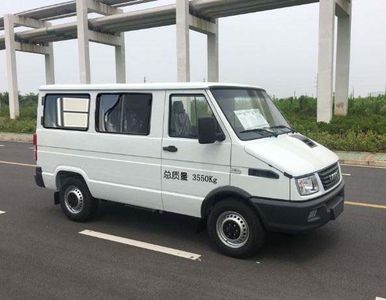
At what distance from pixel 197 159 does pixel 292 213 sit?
132 cm

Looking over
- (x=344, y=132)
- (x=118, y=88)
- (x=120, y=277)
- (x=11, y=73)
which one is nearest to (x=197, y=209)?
(x=120, y=277)

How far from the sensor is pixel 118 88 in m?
6.00

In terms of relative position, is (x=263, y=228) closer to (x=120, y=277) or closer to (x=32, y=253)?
(x=120, y=277)

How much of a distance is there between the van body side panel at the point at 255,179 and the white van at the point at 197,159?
11 millimetres

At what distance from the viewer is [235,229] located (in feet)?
16.9

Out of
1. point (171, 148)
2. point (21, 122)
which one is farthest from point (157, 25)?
point (171, 148)

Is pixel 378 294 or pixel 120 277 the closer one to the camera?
pixel 378 294

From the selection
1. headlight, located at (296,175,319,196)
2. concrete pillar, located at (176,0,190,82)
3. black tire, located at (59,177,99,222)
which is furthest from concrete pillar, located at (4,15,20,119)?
headlight, located at (296,175,319,196)

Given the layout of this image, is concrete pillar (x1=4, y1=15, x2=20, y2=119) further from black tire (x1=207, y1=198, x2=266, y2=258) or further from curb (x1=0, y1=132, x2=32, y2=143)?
black tire (x1=207, y1=198, x2=266, y2=258)

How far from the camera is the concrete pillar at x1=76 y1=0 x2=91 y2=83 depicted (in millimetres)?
27531

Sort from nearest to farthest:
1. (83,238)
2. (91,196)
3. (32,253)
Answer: (32,253)
(83,238)
(91,196)

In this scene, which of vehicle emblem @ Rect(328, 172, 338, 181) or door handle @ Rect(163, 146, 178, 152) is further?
door handle @ Rect(163, 146, 178, 152)

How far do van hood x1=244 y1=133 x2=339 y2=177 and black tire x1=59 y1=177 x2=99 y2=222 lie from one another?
9.28 ft

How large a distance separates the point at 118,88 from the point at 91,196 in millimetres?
1709
